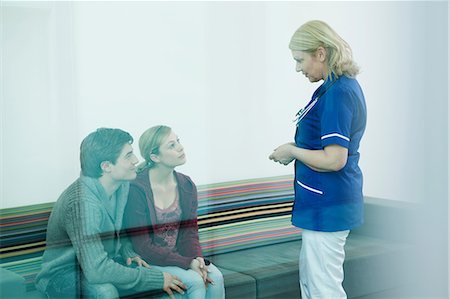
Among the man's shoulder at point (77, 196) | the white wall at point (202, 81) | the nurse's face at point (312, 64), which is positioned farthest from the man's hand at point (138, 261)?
the nurse's face at point (312, 64)

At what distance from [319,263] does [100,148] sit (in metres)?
0.92

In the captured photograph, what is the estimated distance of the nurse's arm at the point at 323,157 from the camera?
2473mm

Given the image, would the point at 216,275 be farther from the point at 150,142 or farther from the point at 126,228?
the point at 150,142

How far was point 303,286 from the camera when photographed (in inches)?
103

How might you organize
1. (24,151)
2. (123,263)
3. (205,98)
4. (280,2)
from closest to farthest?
1. (24,151)
2. (123,263)
3. (205,98)
4. (280,2)

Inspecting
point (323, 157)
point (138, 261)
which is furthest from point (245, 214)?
point (138, 261)

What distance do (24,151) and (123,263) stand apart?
1.54 ft

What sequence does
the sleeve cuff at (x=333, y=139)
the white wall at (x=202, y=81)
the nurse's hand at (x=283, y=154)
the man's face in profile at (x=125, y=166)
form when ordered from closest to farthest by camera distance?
the white wall at (x=202, y=81) → the man's face in profile at (x=125, y=166) → the sleeve cuff at (x=333, y=139) → the nurse's hand at (x=283, y=154)

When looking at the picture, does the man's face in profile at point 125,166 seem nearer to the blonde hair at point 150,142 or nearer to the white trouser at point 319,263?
the blonde hair at point 150,142

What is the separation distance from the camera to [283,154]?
2570mm

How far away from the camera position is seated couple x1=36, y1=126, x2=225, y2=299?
2.19m

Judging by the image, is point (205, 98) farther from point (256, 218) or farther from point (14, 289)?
point (14, 289)

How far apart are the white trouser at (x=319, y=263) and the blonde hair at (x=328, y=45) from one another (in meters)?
0.58

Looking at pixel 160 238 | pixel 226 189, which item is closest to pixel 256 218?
pixel 226 189
